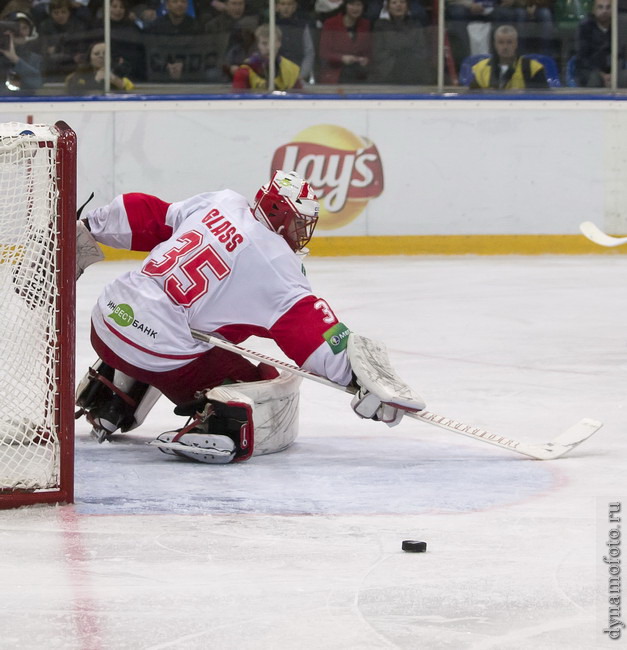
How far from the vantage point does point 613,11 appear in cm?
842

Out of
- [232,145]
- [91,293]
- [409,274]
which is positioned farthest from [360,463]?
[232,145]

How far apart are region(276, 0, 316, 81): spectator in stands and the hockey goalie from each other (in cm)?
454

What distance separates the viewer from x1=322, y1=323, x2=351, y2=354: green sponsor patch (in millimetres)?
3488

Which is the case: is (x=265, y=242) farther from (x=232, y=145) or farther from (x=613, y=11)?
(x=613, y=11)

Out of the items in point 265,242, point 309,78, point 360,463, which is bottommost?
point 360,463

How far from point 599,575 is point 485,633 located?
1.30 feet

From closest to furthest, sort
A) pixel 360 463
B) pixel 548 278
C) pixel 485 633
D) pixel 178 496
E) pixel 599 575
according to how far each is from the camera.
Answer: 1. pixel 485 633
2. pixel 599 575
3. pixel 178 496
4. pixel 360 463
5. pixel 548 278

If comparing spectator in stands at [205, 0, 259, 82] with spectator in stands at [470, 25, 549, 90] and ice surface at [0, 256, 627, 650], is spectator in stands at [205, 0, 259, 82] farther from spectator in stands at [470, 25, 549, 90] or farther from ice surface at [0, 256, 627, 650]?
ice surface at [0, 256, 627, 650]

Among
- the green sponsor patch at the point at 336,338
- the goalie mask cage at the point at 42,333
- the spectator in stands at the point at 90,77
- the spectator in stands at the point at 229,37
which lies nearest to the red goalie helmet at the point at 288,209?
the green sponsor patch at the point at 336,338

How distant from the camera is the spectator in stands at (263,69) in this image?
811 centimetres

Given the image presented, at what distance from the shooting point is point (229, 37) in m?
8.10

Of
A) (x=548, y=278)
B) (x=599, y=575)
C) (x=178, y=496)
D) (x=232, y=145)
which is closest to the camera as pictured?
(x=599, y=575)

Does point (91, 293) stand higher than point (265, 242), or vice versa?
point (265, 242)

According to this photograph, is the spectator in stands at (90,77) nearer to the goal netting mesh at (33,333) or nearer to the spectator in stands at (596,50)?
the spectator in stands at (596,50)
